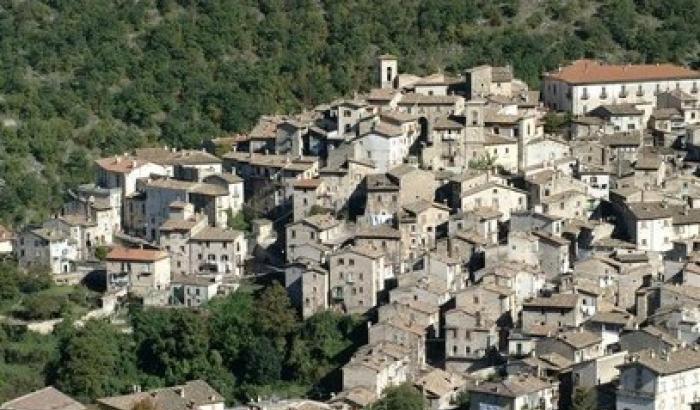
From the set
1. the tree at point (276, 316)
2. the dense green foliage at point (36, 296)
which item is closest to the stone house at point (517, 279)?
the tree at point (276, 316)

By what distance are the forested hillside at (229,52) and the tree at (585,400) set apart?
2476 centimetres

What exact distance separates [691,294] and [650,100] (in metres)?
15.0

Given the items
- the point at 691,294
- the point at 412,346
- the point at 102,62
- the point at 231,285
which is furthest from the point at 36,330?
the point at 102,62

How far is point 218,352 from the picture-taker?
5478cm

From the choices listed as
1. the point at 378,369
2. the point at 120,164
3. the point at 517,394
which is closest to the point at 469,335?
the point at 378,369

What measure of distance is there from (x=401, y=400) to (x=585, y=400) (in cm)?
410

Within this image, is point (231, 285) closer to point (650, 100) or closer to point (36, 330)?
point (36, 330)

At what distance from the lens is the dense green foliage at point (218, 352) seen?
5400 centimetres

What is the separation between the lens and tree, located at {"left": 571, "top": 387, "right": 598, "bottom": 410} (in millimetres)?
48266

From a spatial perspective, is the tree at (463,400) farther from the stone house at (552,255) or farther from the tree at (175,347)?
the tree at (175,347)

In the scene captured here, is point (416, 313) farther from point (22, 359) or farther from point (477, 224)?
point (22, 359)

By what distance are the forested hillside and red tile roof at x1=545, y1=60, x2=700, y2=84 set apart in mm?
4576

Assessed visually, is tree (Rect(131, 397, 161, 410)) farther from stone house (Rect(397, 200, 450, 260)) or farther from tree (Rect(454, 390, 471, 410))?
stone house (Rect(397, 200, 450, 260))

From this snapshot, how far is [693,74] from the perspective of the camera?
68.1 metres
